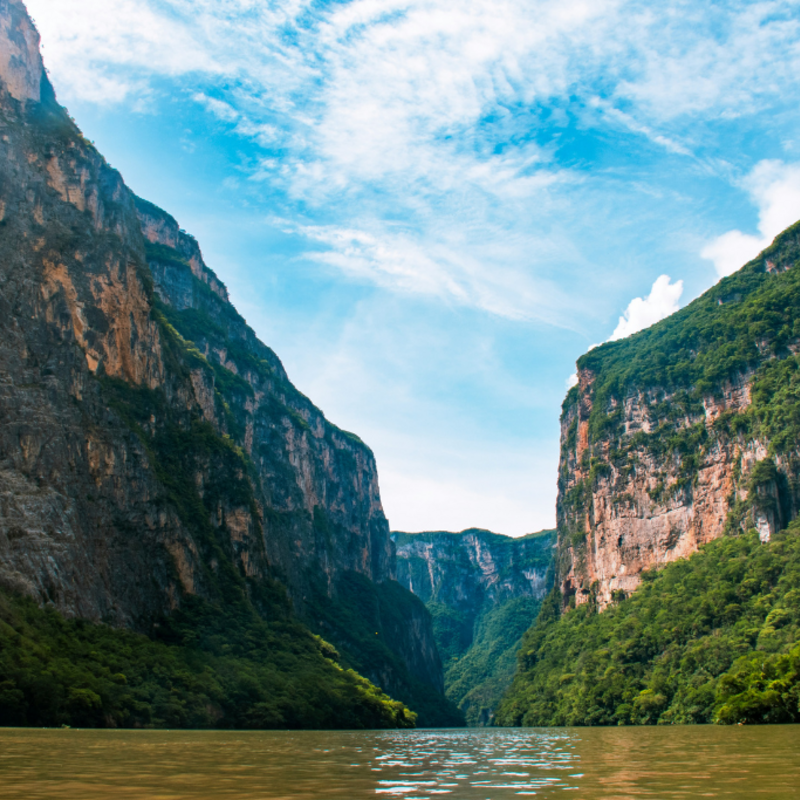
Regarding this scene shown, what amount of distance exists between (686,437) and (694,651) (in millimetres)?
57421

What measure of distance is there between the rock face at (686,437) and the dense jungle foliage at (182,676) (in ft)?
214

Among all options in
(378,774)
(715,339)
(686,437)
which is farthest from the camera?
(715,339)

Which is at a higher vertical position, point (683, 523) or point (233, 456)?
point (233, 456)

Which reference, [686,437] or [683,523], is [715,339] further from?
[683,523]

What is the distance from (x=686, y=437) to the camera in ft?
483

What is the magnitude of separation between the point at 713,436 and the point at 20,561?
390ft

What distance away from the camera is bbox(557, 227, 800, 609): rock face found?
12711cm

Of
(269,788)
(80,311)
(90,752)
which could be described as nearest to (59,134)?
(80,311)

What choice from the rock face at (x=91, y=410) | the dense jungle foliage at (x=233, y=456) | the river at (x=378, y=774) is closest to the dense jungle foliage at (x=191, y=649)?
the dense jungle foliage at (x=233, y=456)

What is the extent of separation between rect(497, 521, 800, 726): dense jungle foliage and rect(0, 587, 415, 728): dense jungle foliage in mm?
33571

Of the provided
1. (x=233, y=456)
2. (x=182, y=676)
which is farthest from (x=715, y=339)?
(x=182, y=676)

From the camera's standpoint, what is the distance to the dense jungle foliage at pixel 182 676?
51438mm

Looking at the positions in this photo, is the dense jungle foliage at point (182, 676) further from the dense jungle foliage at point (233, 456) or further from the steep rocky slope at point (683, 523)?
the steep rocky slope at point (683, 523)

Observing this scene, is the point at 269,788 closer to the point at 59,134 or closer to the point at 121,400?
the point at 121,400
